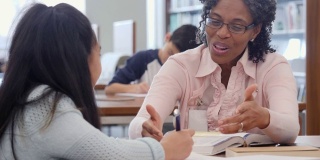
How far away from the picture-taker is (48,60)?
1.17 m

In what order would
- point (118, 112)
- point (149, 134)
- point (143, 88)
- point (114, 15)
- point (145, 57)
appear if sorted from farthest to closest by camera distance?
point (114, 15) < point (145, 57) < point (143, 88) < point (118, 112) < point (149, 134)

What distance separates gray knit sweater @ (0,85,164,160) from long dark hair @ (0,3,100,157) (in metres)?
0.03

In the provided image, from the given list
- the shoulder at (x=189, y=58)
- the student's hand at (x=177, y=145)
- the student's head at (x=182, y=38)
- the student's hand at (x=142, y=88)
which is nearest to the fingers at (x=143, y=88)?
the student's hand at (x=142, y=88)

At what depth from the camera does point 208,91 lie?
78.9 inches

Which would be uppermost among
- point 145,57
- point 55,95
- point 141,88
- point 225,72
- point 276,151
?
point 55,95

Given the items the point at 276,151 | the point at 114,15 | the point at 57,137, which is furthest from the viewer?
the point at 114,15

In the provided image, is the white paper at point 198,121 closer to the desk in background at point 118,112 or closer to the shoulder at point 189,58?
the shoulder at point 189,58

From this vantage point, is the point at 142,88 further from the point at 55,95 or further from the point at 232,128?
the point at 55,95

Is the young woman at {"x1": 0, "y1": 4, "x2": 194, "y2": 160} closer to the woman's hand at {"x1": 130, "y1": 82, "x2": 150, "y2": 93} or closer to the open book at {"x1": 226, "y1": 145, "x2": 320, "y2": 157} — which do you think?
the open book at {"x1": 226, "y1": 145, "x2": 320, "y2": 157}

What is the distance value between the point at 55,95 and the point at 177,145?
329mm

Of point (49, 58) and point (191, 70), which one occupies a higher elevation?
point (49, 58)

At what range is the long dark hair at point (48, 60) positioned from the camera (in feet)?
3.81

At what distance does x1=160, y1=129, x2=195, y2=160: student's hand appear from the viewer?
1.29 m

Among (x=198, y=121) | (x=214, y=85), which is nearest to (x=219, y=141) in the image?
(x=198, y=121)
